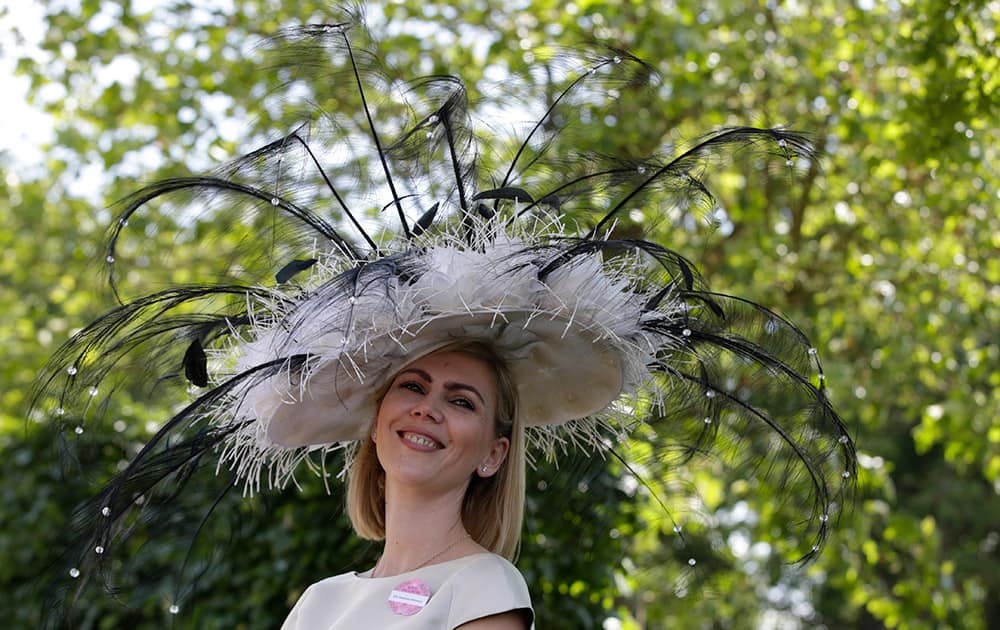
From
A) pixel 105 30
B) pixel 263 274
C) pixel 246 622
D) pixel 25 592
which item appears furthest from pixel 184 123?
pixel 263 274

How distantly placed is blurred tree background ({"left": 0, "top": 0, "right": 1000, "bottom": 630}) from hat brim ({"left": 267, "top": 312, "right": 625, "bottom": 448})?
66.1 inches

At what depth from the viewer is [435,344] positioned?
2.61 m

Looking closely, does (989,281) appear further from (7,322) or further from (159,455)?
(7,322)

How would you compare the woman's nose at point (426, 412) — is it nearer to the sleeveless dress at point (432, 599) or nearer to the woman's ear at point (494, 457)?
the woman's ear at point (494, 457)

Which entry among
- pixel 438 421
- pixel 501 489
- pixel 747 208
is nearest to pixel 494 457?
pixel 501 489

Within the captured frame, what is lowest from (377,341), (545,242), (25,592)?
(25,592)

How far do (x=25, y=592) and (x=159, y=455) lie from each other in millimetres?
3084

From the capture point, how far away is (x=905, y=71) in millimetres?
6500

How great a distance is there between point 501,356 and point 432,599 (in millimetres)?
563

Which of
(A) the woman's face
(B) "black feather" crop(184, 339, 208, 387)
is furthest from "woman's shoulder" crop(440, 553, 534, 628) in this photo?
(B) "black feather" crop(184, 339, 208, 387)

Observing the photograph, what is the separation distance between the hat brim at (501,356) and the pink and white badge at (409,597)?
424 millimetres

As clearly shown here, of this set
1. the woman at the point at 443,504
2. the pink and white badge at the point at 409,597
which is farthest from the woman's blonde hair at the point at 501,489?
the pink and white badge at the point at 409,597

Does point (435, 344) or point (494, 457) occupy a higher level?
point (435, 344)

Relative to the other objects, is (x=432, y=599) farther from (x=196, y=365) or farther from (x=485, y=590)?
(x=196, y=365)
